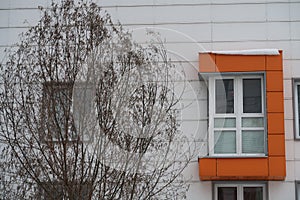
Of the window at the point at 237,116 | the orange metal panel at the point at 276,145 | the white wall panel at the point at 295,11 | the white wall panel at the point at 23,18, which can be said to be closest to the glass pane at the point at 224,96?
the window at the point at 237,116

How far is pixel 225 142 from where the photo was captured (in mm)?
11234

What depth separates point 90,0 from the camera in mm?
11688

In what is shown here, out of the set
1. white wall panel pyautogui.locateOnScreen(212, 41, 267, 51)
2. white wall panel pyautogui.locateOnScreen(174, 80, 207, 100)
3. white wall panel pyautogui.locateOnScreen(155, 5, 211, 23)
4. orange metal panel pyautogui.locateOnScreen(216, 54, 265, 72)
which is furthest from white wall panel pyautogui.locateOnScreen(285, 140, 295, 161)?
white wall panel pyautogui.locateOnScreen(155, 5, 211, 23)

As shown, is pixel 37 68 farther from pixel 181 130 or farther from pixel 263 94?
pixel 263 94

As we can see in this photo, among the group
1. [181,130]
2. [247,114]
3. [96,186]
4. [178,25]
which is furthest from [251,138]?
[96,186]

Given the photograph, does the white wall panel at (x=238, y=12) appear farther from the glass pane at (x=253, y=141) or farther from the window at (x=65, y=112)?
the window at (x=65, y=112)

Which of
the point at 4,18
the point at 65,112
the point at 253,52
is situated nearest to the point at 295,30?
the point at 253,52

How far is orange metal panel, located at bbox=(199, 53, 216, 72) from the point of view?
1129 centimetres

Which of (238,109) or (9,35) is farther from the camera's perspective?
(9,35)

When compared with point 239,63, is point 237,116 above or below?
below

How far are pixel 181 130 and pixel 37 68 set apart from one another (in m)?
2.90

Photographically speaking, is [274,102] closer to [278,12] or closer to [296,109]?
[296,109]

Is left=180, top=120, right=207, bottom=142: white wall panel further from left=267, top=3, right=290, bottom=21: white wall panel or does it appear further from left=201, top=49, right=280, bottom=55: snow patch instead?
left=267, top=3, right=290, bottom=21: white wall panel

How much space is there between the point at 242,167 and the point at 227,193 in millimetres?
745
